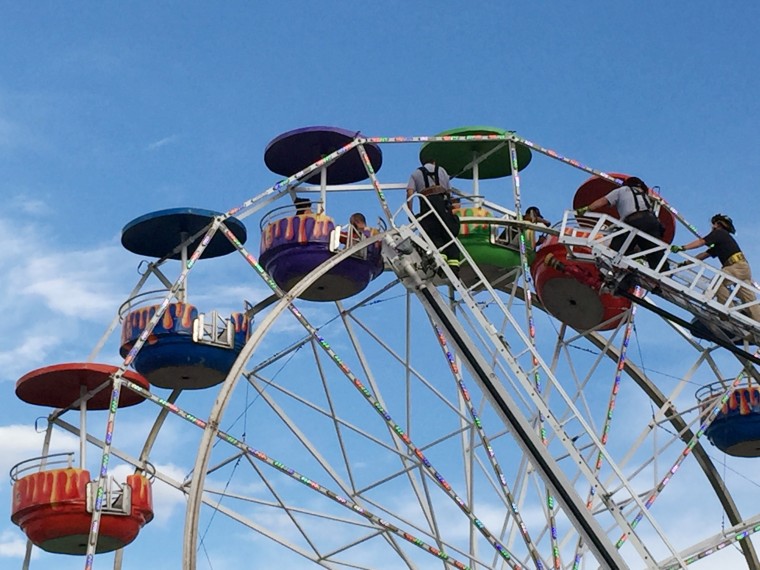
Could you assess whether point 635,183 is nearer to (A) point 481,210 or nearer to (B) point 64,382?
(A) point 481,210

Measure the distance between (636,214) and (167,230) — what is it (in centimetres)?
887

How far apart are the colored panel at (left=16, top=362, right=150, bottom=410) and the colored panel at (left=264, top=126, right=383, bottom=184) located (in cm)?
455

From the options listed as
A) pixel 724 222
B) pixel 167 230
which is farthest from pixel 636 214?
pixel 167 230

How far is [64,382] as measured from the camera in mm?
25547

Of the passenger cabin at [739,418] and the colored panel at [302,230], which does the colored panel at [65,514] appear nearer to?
the colored panel at [302,230]

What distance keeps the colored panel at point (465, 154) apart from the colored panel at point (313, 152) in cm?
99

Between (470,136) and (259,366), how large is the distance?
5.19 meters

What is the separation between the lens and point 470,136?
26.8 meters

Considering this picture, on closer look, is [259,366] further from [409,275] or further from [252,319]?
[409,275]

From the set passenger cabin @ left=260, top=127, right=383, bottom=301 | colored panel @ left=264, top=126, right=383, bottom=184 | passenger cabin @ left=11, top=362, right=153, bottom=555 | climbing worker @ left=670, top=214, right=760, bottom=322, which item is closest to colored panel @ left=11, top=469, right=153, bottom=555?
passenger cabin @ left=11, top=362, right=153, bottom=555

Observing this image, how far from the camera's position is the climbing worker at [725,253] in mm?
21587

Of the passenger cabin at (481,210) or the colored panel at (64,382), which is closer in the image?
the colored panel at (64,382)

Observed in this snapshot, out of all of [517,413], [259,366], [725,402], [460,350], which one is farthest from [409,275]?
[725,402]

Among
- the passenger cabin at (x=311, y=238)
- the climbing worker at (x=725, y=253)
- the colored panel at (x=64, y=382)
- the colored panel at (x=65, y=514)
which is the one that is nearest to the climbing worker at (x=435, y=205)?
the passenger cabin at (x=311, y=238)
